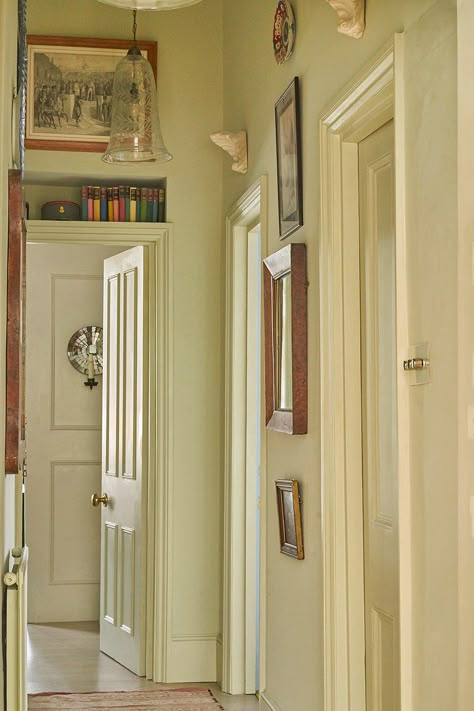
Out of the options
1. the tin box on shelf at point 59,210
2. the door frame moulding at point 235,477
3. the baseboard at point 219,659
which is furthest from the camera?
the tin box on shelf at point 59,210

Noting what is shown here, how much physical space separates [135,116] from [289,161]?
816mm

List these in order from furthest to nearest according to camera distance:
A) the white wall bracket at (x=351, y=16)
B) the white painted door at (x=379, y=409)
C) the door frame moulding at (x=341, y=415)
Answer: the door frame moulding at (x=341, y=415) < the white painted door at (x=379, y=409) < the white wall bracket at (x=351, y=16)

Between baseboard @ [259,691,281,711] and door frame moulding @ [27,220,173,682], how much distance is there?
1.08 m

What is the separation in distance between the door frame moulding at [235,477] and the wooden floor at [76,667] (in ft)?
0.74

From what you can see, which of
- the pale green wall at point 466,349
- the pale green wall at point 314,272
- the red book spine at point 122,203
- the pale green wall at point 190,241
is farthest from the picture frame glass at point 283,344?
the red book spine at point 122,203

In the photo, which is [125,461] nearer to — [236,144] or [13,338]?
[236,144]

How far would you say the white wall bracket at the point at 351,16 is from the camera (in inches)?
113

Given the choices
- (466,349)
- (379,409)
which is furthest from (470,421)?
(379,409)

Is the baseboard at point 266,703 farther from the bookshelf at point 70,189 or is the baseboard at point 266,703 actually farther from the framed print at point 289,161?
the bookshelf at point 70,189

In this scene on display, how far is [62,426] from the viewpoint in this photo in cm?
695

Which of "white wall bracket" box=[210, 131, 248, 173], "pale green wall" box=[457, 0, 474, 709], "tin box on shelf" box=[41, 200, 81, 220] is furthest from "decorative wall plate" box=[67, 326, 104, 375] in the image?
"pale green wall" box=[457, 0, 474, 709]

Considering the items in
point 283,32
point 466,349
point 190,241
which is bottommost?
point 466,349

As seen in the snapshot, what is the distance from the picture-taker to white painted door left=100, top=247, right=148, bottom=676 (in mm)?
5293

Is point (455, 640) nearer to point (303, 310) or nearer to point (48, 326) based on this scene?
point (303, 310)
